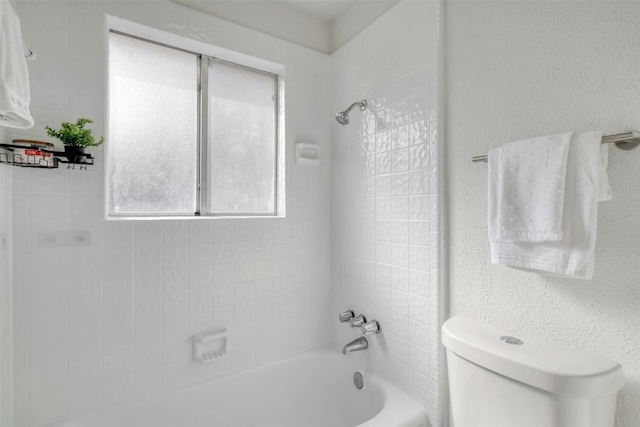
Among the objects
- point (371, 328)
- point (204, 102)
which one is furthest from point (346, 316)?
point (204, 102)

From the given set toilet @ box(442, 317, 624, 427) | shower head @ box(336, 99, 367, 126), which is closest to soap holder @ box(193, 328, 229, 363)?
toilet @ box(442, 317, 624, 427)

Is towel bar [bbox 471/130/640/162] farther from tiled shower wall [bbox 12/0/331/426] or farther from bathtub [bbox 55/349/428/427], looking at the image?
tiled shower wall [bbox 12/0/331/426]

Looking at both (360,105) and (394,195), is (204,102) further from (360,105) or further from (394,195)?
(394,195)

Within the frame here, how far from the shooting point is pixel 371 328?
65.4 inches

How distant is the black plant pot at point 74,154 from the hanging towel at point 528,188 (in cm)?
155

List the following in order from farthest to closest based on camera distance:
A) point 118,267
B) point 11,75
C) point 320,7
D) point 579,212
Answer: point 320,7
point 118,267
point 579,212
point 11,75

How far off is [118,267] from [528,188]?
65.0 inches

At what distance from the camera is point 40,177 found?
129 centimetres

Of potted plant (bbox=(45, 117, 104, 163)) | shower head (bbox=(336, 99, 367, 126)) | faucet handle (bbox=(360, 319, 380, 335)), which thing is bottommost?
faucet handle (bbox=(360, 319, 380, 335))

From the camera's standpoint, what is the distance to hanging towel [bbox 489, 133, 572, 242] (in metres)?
0.91

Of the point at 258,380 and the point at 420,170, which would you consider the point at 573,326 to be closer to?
the point at 420,170

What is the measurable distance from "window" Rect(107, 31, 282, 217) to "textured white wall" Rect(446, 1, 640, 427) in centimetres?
112

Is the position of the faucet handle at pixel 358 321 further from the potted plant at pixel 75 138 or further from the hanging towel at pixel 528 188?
the potted plant at pixel 75 138

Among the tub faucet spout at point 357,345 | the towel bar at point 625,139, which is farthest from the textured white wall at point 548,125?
the tub faucet spout at point 357,345
